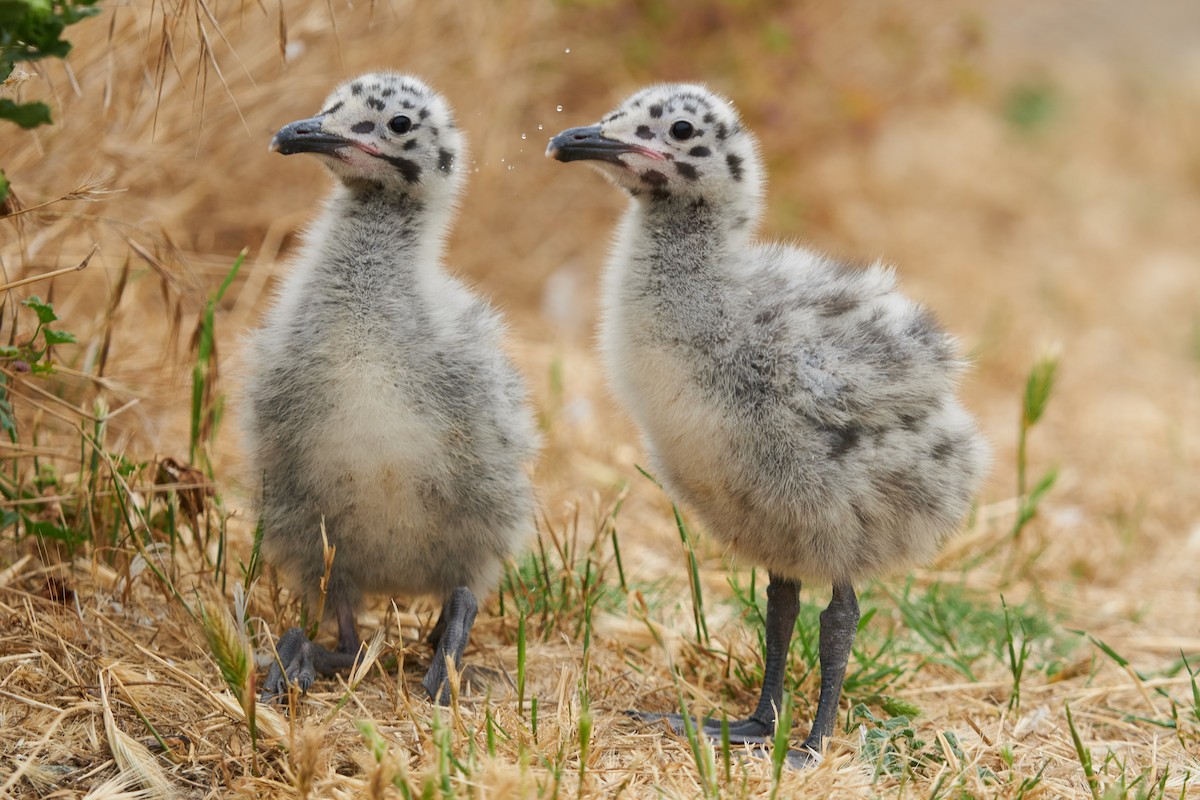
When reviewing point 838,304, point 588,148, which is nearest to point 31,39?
point 588,148

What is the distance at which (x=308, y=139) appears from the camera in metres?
3.09

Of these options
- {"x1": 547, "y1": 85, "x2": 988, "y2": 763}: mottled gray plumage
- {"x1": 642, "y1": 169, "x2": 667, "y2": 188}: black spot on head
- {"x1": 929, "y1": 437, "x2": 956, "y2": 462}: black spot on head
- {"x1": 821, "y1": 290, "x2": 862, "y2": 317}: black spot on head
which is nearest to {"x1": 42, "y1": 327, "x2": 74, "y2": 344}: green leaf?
{"x1": 547, "y1": 85, "x2": 988, "y2": 763}: mottled gray plumage

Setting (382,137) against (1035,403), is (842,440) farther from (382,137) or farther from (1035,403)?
(1035,403)

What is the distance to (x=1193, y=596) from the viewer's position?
4.82m

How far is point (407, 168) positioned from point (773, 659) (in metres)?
1.57

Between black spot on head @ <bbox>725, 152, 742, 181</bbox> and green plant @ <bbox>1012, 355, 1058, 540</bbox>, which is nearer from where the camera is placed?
black spot on head @ <bbox>725, 152, 742, 181</bbox>

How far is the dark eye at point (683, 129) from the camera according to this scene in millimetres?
3078

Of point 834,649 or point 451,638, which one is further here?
point 451,638

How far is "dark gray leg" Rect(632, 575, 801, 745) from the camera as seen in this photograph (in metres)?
3.20

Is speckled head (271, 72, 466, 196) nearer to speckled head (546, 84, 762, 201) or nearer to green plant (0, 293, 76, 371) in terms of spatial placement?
speckled head (546, 84, 762, 201)

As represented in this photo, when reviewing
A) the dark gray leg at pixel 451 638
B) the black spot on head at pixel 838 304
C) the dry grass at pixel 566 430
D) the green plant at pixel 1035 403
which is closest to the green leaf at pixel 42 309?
the dry grass at pixel 566 430

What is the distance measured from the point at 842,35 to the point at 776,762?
6739mm

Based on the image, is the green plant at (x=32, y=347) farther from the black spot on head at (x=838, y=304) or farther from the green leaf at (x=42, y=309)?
the black spot on head at (x=838, y=304)

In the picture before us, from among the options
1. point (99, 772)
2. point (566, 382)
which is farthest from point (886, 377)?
point (566, 382)
